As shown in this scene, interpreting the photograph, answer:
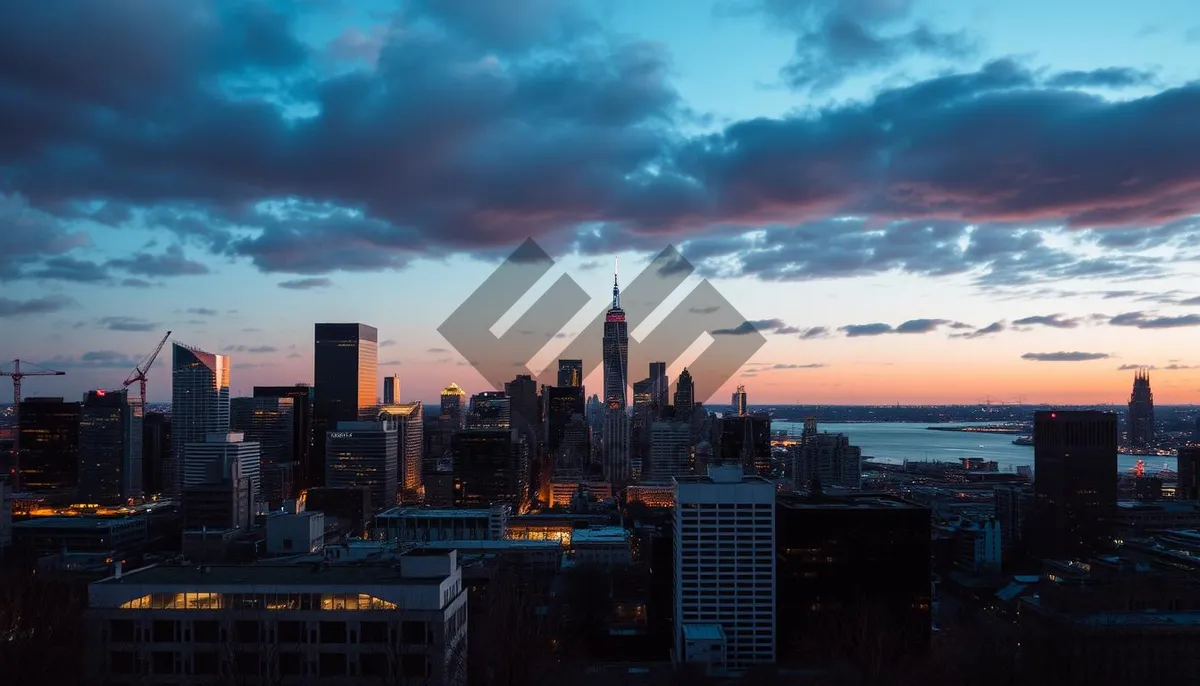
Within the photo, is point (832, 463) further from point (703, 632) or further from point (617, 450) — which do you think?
point (703, 632)

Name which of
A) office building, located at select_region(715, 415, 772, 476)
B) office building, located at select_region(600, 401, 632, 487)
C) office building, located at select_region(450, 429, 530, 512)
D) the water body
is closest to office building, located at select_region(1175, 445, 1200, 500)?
the water body

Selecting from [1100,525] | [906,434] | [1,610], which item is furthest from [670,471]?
[906,434]

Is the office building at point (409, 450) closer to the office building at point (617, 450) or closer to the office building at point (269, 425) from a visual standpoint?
the office building at point (269, 425)

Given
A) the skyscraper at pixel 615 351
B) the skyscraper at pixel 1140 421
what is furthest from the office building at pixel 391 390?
the skyscraper at pixel 1140 421

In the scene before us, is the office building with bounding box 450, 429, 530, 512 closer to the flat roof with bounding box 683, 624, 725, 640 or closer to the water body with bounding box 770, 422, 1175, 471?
the flat roof with bounding box 683, 624, 725, 640

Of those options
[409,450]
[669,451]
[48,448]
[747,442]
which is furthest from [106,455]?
[747,442]
